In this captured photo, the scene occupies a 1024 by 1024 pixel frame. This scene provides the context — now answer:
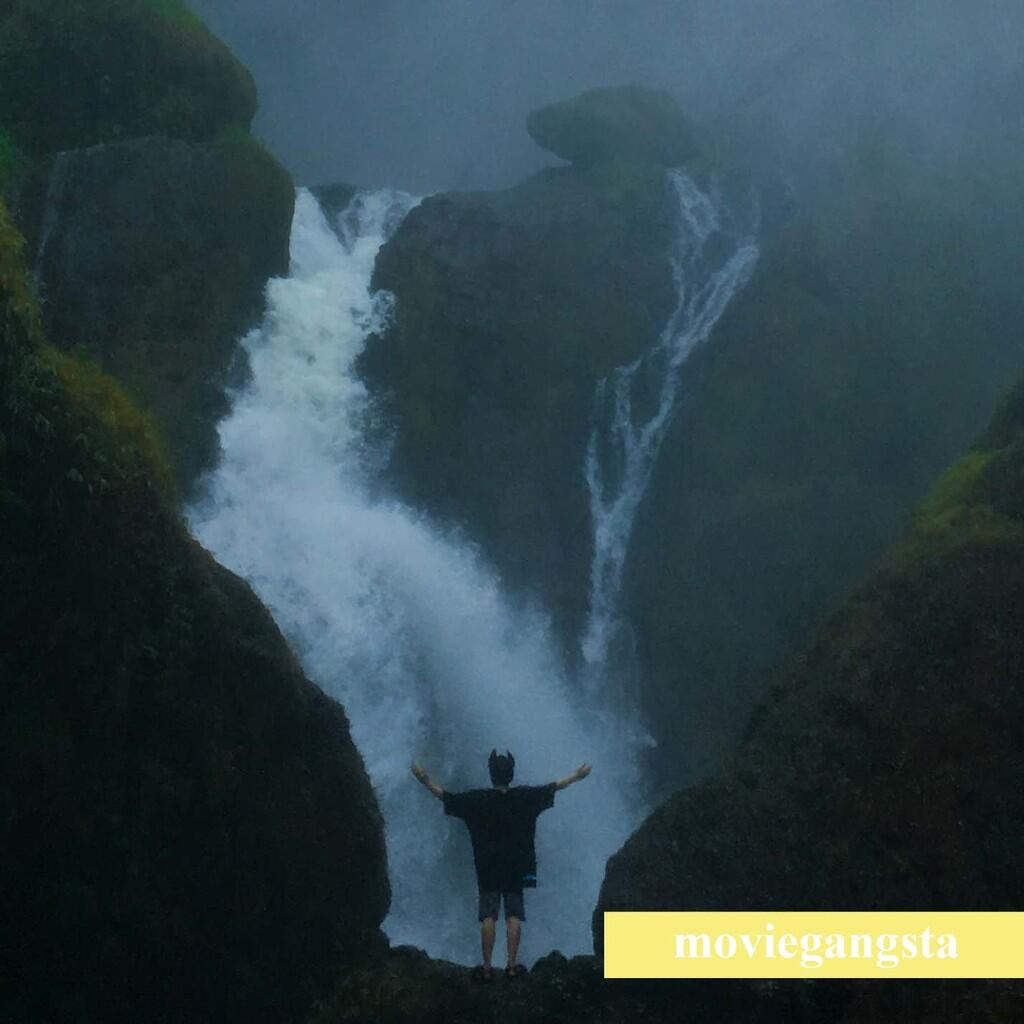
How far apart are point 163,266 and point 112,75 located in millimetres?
4158

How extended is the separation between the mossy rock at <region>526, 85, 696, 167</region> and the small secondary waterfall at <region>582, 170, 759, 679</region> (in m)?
4.99

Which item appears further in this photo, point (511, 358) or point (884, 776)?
point (511, 358)

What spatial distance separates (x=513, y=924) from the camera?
273 inches

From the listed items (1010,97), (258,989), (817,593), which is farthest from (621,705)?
(1010,97)

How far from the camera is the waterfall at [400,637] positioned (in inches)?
584

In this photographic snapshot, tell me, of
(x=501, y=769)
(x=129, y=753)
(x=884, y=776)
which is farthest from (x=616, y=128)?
(x=129, y=753)

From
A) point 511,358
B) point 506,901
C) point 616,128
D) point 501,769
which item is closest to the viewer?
point 506,901

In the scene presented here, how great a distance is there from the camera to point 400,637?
15820mm

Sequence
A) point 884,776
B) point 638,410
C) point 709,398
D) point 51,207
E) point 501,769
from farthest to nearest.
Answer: point 638,410
point 709,398
point 51,207
point 884,776
point 501,769

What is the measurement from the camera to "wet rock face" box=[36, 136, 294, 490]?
1526cm

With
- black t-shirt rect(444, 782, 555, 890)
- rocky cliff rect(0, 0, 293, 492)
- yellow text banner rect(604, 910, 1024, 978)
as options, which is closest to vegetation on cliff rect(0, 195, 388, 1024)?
black t-shirt rect(444, 782, 555, 890)

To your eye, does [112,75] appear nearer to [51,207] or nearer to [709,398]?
[51,207]

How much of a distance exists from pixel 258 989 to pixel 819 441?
1839 cm

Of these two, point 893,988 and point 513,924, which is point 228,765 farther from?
point 893,988
